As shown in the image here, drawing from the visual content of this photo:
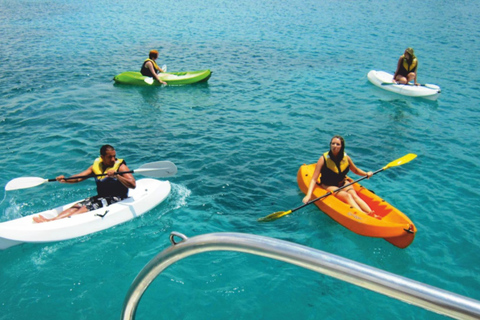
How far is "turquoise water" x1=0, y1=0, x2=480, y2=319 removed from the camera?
5375mm

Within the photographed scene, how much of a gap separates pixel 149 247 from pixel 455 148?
7393mm

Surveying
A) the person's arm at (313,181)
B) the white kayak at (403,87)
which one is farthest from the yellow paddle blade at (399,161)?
the white kayak at (403,87)

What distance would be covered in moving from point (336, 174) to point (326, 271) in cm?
583

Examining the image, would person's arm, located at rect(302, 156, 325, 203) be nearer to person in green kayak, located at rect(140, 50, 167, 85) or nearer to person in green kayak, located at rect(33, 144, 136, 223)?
person in green kayak, located at rect(33, 144, 136, 223)

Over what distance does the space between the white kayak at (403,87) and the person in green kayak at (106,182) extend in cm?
974

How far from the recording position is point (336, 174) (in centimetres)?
703

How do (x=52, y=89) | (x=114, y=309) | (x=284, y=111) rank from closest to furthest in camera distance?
(x=114, y=309) → (x=284, y=111) → (x=52, y=89)

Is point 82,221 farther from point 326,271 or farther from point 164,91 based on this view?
point 164,91

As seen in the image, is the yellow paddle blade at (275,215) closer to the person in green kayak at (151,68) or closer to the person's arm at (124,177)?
the person's arm at (124,177)

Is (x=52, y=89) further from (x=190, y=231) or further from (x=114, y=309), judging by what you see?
(x=114, y=309)

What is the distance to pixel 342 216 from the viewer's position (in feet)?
21.2

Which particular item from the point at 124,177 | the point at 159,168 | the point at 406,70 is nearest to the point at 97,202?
the point at 124,177

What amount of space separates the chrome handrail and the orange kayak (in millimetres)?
4937

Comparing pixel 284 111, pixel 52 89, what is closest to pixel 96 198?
pixel 284 111
